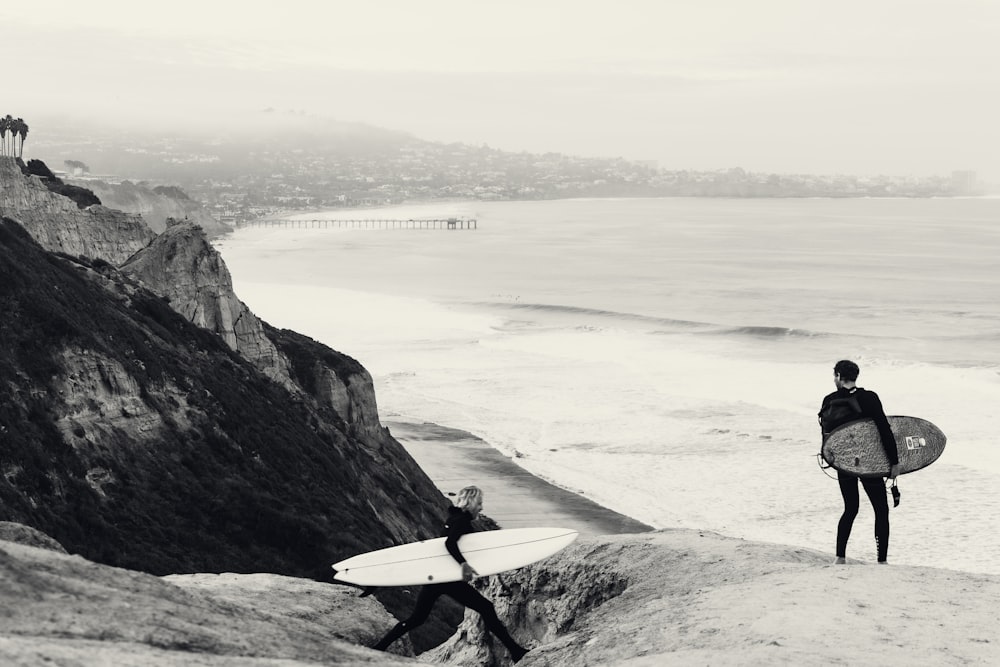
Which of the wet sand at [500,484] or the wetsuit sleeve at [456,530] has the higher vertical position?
the wetsuit sleeve at [456,530]

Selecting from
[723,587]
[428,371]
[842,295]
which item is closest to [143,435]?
[723,587]

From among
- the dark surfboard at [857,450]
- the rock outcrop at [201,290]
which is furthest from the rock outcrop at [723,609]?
the rock outcrop at [201,290]

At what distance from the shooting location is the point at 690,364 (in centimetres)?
5825

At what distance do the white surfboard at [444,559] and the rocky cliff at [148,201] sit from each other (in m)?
123

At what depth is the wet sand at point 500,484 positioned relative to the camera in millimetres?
30016

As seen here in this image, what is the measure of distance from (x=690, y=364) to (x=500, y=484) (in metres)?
26.5

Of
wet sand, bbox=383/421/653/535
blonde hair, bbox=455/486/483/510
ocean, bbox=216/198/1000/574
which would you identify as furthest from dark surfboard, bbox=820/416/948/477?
wet sand, bbox=383/421/653/535

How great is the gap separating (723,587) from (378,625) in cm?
338

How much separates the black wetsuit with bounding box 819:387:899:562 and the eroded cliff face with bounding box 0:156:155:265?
3316cm

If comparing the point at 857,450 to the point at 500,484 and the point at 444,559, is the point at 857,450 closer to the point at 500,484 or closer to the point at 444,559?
the point at 444,559

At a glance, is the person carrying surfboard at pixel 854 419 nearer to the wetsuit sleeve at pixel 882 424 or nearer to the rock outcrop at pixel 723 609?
the wetsuit sleeve at pixel 882 424

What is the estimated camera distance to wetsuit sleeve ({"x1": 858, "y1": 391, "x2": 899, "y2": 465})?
10.5 m

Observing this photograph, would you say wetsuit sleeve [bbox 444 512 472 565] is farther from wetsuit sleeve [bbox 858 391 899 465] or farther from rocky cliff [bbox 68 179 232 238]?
rocky cliff [bbox 68 179 232 238]

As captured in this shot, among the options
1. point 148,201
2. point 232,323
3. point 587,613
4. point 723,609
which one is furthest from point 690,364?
point 148,201
